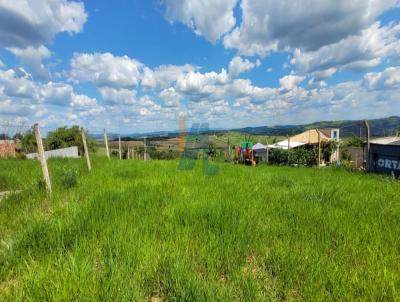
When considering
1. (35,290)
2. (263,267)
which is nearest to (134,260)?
(35,290)

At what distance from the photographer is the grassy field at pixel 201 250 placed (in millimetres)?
1960

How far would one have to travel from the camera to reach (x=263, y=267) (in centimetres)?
237

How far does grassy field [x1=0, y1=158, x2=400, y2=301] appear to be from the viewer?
1.96 meters

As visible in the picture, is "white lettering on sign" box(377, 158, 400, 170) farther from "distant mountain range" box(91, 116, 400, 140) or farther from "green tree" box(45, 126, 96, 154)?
"green tree" box(45, 126, 96, 154)

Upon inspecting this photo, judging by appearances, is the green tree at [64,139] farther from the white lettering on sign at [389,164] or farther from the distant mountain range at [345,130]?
the white lettering on sign at [389,164]

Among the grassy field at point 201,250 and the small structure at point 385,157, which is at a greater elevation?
the grassy field at point 201,250

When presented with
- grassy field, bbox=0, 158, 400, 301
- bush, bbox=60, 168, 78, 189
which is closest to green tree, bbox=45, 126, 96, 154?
bush, bbox=60, 168, 78, 189

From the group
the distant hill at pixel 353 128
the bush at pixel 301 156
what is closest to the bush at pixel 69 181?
the distant hill at pixel 353 128

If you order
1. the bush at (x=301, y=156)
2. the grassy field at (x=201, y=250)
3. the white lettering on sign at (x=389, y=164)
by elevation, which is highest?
the grassy field at (x=201, y=250)

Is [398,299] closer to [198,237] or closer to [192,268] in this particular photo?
[192,268]

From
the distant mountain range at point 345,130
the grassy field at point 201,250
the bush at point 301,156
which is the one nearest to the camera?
the grassy field at point 201,250

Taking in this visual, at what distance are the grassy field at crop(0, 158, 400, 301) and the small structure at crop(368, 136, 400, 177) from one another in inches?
217

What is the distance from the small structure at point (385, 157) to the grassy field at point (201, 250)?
217 inches

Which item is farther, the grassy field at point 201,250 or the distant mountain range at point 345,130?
Result: the distant mountain range at point 345,130
